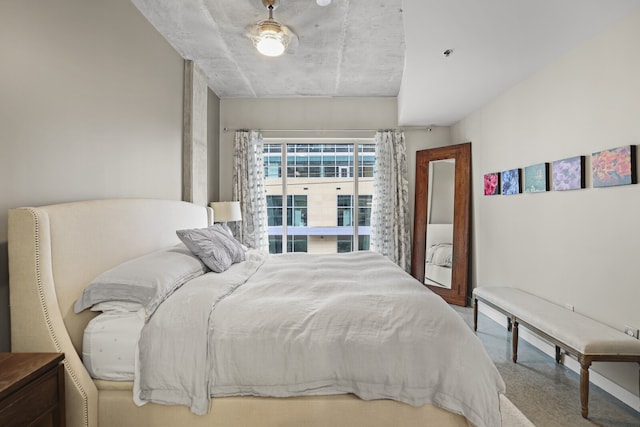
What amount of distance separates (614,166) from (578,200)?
0.39 meters

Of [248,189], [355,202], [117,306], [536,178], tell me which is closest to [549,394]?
[536,178]

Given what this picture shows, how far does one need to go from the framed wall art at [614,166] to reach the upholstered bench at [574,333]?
0.92 m

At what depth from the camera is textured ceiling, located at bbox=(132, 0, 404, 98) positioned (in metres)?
2.76

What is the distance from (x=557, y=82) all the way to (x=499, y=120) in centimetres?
91

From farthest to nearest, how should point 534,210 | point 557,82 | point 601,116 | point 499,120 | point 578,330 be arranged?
point 499,120, point 534,210, point 557,82, point 601,116, point 578,330

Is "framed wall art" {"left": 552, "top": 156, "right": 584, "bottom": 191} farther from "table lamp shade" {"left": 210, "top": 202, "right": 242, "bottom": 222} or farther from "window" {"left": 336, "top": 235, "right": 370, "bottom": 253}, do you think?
"table lamp shade" {"left": 210, "top": 202, "right": 242, "bottom": 222}

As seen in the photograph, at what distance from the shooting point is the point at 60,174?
1.89 m

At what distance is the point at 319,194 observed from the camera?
5148 millimetres

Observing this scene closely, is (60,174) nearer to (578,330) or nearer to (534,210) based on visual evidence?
(578,330)

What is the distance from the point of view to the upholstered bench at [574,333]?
1.91 meters

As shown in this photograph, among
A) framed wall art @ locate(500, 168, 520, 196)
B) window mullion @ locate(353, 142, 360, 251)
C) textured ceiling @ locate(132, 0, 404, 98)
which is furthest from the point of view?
window mullion @ locate(353, 142, 360, 251)

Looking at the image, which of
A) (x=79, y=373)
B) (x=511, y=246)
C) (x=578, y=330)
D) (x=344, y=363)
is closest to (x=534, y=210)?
(x=511, y=246)

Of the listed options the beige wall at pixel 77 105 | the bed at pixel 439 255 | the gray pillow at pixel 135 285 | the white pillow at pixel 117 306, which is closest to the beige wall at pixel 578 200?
the bed at pixel 439 255

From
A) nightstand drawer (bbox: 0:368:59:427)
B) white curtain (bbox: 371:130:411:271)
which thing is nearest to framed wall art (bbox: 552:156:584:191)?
white curtain (bbox: 371:130:411:271)
